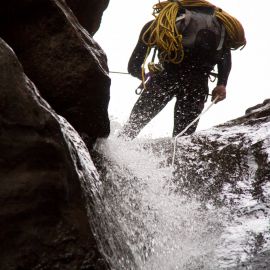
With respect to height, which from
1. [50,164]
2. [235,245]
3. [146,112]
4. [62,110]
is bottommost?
[146,112]

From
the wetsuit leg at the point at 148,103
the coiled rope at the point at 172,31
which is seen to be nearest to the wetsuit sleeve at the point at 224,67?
the coiled rope at the point at 172,31

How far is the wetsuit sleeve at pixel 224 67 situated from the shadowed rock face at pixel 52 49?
3.00 m

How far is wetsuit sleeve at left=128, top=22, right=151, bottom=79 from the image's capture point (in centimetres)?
706

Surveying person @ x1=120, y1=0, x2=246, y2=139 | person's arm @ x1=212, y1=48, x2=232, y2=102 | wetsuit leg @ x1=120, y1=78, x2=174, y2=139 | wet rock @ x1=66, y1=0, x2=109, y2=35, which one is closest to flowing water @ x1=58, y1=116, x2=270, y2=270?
wetsuit leg @ x1=120, y1=78, x2=174, y2=139

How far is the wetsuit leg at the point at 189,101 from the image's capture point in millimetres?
6863

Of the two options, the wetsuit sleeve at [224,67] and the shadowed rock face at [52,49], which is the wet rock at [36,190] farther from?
the wetsuit sleeve at [224,67]

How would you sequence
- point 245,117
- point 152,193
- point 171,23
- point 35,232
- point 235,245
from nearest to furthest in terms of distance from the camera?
point 35,232 < point 235,245 < point 152,193 < point 171,23 < point 245,117

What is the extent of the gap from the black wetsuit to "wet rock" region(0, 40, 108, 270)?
163 inches

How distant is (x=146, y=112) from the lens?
22.4 feet

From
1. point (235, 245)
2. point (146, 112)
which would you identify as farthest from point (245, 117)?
point (235, 245)

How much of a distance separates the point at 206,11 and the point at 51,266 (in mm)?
5319

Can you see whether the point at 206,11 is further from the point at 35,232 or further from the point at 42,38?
the point at 35,232

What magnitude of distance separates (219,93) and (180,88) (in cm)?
56

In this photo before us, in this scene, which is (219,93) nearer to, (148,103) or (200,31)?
(200,31)
